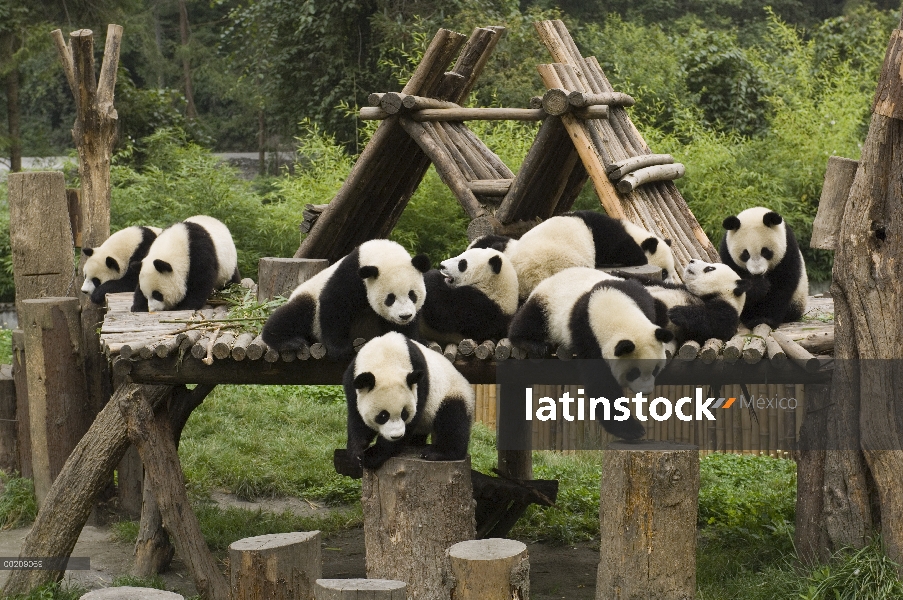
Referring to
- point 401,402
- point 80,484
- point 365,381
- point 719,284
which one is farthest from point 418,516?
point 80,484

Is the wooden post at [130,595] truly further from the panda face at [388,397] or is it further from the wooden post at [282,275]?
the wooden post at [282,275]

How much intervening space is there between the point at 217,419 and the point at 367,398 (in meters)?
6.10

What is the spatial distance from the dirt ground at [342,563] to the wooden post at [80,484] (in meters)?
0.27

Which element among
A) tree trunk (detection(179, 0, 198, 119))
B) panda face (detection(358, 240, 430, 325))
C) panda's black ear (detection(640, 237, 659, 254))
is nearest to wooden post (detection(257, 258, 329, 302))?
panda face (detection(358, 240, 430, 325))

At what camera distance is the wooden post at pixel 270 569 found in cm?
412

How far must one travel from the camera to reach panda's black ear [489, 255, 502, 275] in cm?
569

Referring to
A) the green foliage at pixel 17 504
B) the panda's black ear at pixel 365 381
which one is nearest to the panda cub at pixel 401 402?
the panda's black ear at pixel 365 381

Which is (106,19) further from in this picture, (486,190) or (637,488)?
(637,488)

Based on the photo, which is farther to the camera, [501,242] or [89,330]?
[89,330]

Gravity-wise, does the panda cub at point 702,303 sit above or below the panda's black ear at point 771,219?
below

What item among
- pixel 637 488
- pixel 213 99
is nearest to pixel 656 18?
pixel 213 99

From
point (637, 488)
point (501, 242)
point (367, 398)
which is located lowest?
point (637, 488)

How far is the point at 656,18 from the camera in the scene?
22.0m

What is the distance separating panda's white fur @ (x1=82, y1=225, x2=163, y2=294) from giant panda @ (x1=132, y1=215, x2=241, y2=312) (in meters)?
0.58
